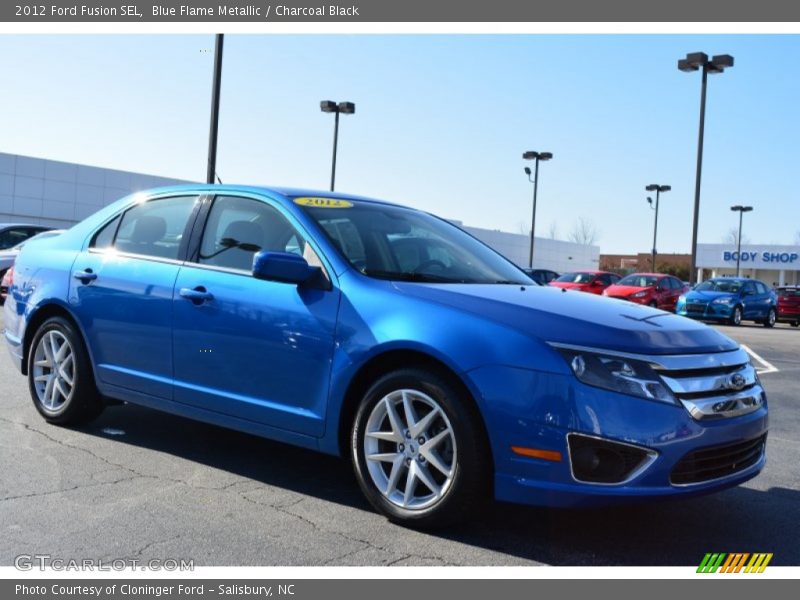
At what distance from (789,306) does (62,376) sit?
2859 cm

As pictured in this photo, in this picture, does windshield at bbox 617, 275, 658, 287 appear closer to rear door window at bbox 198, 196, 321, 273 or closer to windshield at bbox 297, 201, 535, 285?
windshield at bbox 297, 201, 535, 285

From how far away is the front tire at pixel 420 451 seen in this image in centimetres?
364

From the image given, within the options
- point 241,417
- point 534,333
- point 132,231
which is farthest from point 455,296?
point 132,231

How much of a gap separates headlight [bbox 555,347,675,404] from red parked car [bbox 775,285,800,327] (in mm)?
28612

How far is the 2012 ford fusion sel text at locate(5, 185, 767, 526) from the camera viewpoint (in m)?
3.49

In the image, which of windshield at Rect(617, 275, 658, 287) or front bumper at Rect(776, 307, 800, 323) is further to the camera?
front bumper at Rect(776, 307, 800, 323)

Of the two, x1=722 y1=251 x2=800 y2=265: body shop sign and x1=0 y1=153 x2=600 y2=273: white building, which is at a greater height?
x1=722 y1=251 x2=800 y2=265: body shop sign

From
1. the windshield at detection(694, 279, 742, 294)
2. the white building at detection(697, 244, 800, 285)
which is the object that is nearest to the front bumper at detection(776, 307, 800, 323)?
the windshield at detection(694, 279, 742, 294)

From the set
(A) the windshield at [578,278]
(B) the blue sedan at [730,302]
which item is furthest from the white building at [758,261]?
(B) the blue sedan at [730,302]

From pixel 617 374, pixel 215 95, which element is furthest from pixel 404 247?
pixel 215 95

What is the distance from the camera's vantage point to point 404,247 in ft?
15.6

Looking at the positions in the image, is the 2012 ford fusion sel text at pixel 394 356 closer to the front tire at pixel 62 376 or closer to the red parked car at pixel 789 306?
the front tire at pixel 62 376

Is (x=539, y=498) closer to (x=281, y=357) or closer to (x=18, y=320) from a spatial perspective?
(x=281, y=357)

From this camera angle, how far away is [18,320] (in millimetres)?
5996
